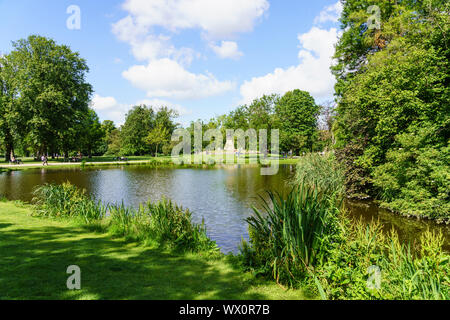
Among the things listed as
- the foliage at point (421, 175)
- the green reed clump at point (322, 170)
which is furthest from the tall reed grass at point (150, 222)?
the green reed clump at point (322, 170)

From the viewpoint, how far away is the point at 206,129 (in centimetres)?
6091

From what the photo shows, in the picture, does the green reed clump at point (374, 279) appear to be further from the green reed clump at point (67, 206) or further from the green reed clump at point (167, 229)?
the green reed clump at point (67, 206)

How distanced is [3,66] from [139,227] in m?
52.2

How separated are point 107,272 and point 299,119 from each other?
193ft

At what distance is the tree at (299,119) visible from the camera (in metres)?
57.1

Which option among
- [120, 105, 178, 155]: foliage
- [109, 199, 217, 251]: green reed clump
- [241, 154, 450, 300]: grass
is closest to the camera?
[241, 154, 450, 300]: grass

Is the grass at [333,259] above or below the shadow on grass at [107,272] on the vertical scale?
above

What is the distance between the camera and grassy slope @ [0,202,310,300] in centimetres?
444

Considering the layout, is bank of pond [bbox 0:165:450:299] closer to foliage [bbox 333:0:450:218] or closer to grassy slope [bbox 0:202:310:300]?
grassy slope [bbox 0:202:310:300]

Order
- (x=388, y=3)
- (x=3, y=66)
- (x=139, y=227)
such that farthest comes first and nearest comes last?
(x=3, y=66) → (x=388, y=3) → (x=139, y=227)

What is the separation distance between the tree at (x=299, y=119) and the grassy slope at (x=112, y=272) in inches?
2002

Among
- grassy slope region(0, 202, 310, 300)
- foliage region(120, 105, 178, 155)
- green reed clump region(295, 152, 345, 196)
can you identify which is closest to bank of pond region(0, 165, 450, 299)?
grassy slope region(0, 202, 310, 300)
